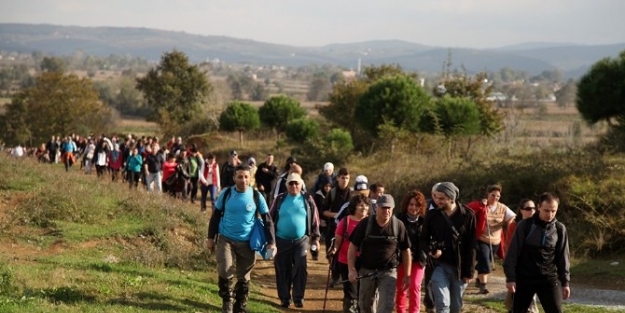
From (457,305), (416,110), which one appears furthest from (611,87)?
(457,305)

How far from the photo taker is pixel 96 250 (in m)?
13.7

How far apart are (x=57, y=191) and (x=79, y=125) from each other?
2036 inches

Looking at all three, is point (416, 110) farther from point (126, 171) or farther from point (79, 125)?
point (79, 125)

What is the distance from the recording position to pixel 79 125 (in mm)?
66562

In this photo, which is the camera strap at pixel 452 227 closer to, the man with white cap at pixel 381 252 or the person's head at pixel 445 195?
the person's head at pixel 445 195

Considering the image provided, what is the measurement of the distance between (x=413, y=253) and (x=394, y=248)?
491 millimetres

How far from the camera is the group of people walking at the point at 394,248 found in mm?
8336

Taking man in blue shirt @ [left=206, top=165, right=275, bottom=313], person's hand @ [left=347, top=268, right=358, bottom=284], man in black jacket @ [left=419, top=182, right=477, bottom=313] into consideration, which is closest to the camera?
man in black jacket @ [left=419, top=182, right=477, bottom=313]

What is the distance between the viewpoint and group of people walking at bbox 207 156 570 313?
8.34m

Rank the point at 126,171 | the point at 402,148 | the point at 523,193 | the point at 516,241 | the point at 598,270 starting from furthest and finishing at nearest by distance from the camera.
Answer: the point at 402,148
the point at 126,171
the point at 523,193
the point at 598,270
the point at 516,241

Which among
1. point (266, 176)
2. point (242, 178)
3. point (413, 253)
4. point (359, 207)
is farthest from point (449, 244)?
point (266, 176)

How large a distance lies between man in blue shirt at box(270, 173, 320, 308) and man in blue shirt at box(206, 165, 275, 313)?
1.15 m

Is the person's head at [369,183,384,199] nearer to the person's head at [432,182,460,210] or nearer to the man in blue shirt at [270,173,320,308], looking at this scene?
the man in blue shirt at [270,173,320,308]

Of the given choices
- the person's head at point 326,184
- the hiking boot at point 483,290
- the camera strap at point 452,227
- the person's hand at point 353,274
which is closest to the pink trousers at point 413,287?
the person's hand at point 353,274
